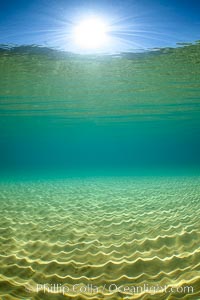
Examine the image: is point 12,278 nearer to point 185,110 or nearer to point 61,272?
point 61,272

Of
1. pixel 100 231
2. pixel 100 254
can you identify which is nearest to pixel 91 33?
pixel 100 231

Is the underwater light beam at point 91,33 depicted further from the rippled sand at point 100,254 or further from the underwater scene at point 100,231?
the rippled sand at point 100,254

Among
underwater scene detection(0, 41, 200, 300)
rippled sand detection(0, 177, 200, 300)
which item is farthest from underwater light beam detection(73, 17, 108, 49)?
rippled sand detection(0, 177, 200, 300)

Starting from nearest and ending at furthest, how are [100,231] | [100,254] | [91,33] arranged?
1. [100,254]
2. [100,231]
3. [91,33]

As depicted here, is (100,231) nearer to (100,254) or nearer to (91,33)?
(100,254)

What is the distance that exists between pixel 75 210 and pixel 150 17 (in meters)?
8.21

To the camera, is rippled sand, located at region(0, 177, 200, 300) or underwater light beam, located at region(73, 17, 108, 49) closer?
rippled sand, located at region(0, 177, 200, 300)

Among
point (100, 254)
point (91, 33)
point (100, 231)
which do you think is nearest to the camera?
point (100, 254)

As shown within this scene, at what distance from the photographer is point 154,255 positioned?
4.57 meters

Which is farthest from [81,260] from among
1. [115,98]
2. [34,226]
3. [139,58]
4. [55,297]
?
[115,98]

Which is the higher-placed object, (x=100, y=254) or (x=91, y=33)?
(x=91, y=33)

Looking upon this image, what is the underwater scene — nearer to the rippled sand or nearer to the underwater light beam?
the rippled sand

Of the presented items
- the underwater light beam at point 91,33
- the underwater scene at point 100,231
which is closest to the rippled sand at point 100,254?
the underwater scene at point 100,231

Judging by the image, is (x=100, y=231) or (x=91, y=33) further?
(x=91, y=33)
